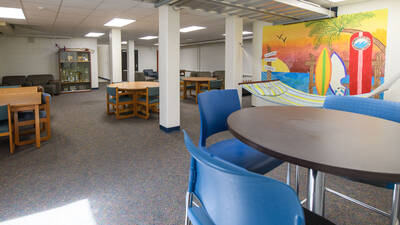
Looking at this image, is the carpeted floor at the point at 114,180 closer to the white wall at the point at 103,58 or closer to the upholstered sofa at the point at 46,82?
the upholstered sofa at the point at 46,82

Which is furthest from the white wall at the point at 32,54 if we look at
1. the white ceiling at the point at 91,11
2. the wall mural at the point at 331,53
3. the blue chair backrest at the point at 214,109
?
the blue chair backrest at the point at 214,109

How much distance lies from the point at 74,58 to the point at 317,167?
36.4 feet

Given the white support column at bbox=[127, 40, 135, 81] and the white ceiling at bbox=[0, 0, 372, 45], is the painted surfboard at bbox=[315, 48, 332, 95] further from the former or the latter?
the white support column at bbox=[127, 40, 135, 81]

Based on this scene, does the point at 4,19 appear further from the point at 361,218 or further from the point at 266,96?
the point at 361,218

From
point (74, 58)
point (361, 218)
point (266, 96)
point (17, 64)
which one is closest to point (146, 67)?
point (74, 58)

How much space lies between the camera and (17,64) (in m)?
9.81

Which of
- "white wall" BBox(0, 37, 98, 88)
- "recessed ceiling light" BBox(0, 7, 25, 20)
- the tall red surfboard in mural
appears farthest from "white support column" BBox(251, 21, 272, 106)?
"white wall" BBox(0, 37, 98, 88)

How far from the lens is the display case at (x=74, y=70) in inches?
400

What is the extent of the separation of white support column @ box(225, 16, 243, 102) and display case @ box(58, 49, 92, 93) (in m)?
7.02

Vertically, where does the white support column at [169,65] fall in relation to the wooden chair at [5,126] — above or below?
above

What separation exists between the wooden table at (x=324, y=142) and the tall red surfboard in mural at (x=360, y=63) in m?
3.36

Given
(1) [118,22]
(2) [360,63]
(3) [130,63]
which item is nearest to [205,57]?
(3) [130,63]

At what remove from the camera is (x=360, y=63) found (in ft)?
15.1

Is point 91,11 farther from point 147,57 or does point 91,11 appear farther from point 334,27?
point 147,57
